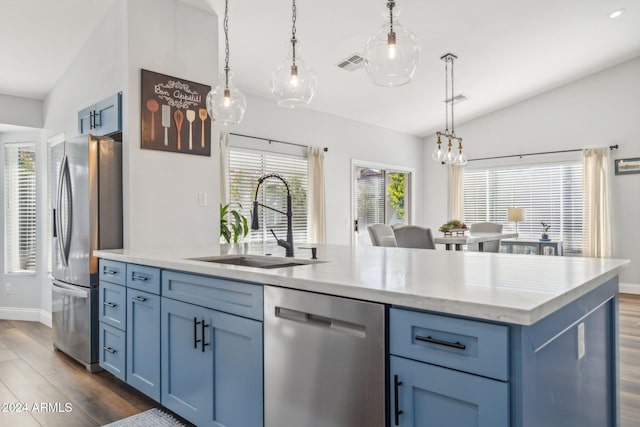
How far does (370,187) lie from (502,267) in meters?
5.46

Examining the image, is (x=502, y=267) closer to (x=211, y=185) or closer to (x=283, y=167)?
(x=211, y=185)

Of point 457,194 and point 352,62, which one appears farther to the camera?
point 457,194

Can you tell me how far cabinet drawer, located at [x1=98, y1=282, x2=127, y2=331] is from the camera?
2576 millimetres

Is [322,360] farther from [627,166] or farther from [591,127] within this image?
[591,127]

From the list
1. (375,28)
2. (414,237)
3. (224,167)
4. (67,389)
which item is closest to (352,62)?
(375,28)

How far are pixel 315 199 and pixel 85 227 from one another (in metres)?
3.29

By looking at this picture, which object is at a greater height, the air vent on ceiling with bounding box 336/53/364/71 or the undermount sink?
the air vent on ceiling with bounding box 336/53/364/71

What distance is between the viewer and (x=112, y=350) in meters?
2.70

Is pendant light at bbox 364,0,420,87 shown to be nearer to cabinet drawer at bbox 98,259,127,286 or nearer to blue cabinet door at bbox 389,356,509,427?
blue cabinet door at bbox 389,356,509,427

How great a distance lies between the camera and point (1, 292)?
477cm

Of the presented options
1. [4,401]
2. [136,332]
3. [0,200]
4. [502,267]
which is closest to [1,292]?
[0,200]

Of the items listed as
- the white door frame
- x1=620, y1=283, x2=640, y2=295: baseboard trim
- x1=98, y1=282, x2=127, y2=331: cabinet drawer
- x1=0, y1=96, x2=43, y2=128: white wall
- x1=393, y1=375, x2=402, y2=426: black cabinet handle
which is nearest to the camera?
x1=393, y1=375, x2=402, y2=426: black cabinet handle

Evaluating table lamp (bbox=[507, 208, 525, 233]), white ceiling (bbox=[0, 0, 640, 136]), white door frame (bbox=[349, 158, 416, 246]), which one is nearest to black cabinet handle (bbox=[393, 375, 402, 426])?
white ceiling (bbox=[0, 0, 640, 136])

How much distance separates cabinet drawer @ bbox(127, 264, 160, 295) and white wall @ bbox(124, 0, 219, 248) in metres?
0.66
